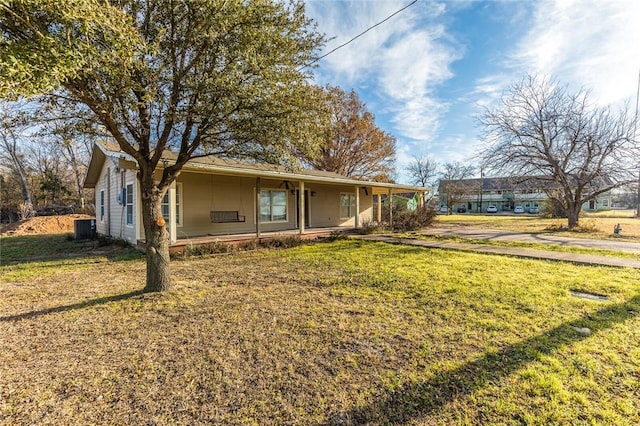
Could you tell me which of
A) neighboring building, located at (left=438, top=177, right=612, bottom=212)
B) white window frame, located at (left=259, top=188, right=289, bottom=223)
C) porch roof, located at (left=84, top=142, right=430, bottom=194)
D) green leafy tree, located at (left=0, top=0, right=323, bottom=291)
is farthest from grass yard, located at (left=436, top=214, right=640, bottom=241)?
neighboring building, located at (left=438, top=177, right=612, bottom=212)

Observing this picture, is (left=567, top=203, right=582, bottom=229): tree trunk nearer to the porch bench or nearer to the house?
the house

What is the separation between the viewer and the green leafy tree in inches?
114

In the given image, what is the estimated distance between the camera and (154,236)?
183 inches

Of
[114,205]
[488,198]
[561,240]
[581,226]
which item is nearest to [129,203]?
[114,205]

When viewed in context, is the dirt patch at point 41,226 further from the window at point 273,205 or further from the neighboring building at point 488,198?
the neighboring building at point 488,198

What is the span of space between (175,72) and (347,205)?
→ 12847 mm

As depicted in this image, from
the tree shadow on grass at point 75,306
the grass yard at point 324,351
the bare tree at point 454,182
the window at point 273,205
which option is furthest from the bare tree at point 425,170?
the tree shadow on grass at point 75,306

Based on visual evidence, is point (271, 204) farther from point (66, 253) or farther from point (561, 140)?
point (561, 140)

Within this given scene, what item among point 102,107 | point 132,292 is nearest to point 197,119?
point 102,107

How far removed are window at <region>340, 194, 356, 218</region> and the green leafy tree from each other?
35.0ft

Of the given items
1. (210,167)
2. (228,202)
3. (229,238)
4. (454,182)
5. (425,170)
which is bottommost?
(229,238)

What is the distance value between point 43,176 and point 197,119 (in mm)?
28427

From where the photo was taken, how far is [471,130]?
1845cm

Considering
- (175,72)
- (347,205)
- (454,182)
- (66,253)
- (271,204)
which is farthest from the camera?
(454,182)
